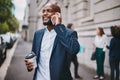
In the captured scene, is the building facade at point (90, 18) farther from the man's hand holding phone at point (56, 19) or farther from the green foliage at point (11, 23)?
the green foliage at point (11, 23)

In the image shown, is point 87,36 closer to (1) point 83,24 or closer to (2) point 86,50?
(2) point 86,50

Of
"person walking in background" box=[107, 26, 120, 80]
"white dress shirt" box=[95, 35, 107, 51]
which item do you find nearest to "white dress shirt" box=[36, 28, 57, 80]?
"person walking in background" box=[107, 26, 120, 80]

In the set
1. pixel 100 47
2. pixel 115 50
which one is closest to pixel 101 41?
pixel 100 47

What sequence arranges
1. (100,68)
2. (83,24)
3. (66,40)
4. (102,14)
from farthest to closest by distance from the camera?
(83,24), (102,14), (100,68), (66,40)

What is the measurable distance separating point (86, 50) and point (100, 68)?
394 centimetres

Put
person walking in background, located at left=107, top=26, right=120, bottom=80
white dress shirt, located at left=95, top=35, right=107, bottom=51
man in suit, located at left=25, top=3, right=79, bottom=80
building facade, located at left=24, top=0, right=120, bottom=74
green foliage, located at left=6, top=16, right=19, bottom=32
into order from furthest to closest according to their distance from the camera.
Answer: green foliage, located at left=6, top=16, right=19, bottom=32, building facade, located at left=24, top=0, right=120, bottom=74, white dress shirt, located at left=95, top=35, right=107, bottom=51, person walking in background, located at left=107, top=26, right=120, bottom=80, man in suit, located at left=25, top=3, right=79, bottom=80

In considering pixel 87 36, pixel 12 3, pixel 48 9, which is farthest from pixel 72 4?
pixel 48 9

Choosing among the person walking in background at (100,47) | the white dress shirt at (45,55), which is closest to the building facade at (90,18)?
the person walking in background at (100,47)

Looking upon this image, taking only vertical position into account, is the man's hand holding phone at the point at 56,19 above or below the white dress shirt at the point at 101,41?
above

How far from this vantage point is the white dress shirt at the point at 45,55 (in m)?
3.25

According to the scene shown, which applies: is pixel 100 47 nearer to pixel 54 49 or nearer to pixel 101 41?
pixel 101 41

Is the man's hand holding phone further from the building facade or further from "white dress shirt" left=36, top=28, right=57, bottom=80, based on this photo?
the building facade

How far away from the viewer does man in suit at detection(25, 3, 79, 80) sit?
10.4ft

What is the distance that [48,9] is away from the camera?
10.8ft
